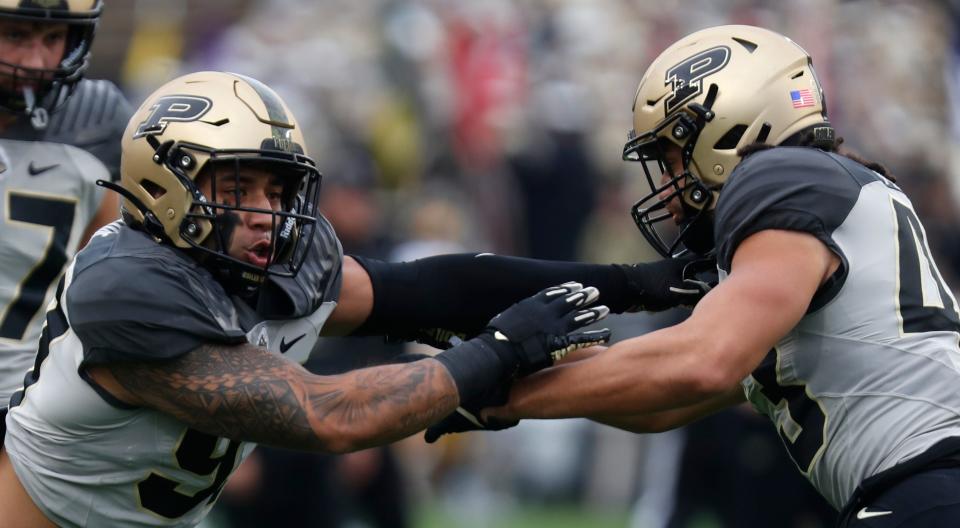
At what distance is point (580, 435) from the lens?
32.5 ft

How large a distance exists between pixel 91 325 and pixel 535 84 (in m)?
7.41

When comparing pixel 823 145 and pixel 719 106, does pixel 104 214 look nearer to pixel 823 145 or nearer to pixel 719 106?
pixel 719 106

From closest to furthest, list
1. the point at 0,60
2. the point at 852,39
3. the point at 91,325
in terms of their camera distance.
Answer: the point at 91,325 < the point at 0,60 < the point at 852,39

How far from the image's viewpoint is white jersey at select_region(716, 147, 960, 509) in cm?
333

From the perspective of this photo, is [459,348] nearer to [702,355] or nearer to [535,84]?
[702,355]

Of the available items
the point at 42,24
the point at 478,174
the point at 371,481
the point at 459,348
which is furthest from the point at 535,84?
the point at 459,348

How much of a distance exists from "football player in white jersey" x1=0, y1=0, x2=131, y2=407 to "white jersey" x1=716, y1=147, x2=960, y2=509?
2058 millimetres

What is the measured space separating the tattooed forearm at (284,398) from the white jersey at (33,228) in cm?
117

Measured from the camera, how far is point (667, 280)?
4.16 m

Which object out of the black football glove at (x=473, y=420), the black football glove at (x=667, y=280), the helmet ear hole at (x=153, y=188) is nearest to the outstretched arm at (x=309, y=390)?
the black football glove at (x=473, y=420)

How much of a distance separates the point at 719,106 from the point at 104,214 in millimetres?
1984

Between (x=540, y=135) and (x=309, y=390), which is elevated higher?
(x=309, y=390)

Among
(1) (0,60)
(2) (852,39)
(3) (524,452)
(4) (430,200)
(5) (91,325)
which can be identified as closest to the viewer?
(5) (91,325)

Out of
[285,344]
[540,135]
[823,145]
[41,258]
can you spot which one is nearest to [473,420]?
[285,344]
